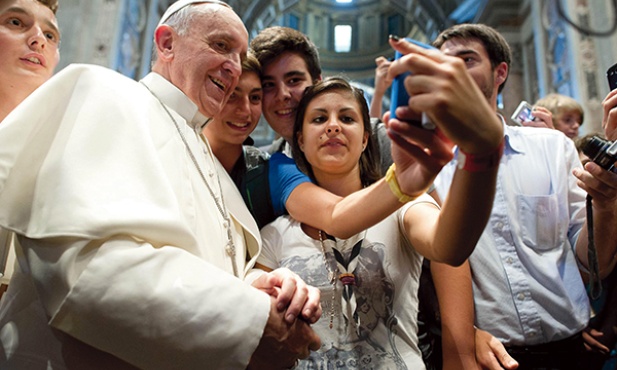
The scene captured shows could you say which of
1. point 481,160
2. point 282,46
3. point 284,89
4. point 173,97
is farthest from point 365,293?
point 282,46

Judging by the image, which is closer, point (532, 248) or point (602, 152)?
point (602, 152)

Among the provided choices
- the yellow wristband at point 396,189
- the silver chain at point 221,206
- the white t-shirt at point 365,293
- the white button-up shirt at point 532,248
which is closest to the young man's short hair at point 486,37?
the white button-up shirt at point 532,248

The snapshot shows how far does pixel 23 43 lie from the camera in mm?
2035

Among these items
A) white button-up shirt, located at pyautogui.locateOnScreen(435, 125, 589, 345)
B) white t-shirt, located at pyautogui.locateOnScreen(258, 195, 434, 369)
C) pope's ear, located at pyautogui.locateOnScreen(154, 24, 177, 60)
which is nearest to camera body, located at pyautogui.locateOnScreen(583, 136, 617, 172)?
white button-up shirt, located at pyautogui.locateOnScreen(435, 125, 589, 345)

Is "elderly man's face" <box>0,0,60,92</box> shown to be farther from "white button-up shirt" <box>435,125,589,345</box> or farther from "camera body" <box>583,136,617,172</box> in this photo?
"camera body" <box>583,136,617,172</box>

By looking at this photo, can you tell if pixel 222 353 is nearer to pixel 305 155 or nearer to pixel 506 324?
pixel 305 155

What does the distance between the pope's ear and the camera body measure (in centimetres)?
166

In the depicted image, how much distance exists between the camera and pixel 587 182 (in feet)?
5.67

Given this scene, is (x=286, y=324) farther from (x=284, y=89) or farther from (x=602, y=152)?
(x=284, y=89)

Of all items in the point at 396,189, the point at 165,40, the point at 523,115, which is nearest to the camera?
the point at 396,189

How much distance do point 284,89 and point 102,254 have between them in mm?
1472

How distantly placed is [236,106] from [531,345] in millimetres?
1670

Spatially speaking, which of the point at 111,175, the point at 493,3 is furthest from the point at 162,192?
the point at 493,3

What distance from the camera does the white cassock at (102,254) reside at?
1062 millimetres
